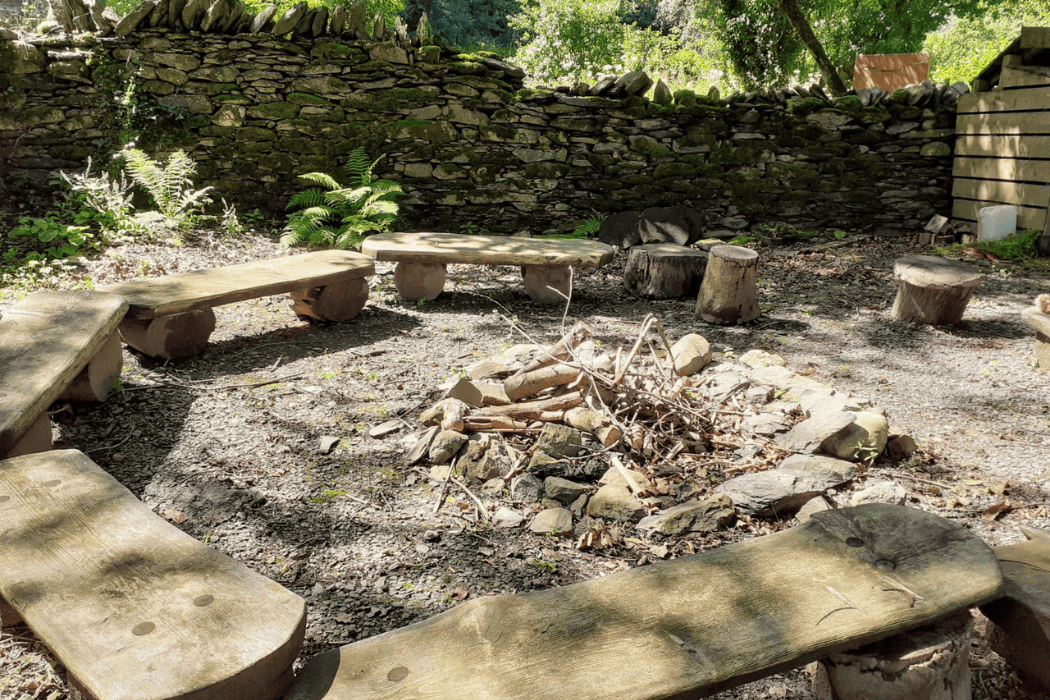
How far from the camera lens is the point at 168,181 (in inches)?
255

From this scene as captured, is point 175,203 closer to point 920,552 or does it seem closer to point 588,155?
point 588,155

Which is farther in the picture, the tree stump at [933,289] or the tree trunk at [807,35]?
the tree trunk at [807,35]

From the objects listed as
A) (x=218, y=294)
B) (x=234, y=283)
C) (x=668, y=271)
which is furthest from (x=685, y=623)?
(x=668, y=271)

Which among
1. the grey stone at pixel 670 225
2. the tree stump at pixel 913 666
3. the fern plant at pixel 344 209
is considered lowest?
the tree stump at pixel 913 666

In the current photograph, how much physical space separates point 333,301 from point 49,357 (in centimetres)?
221

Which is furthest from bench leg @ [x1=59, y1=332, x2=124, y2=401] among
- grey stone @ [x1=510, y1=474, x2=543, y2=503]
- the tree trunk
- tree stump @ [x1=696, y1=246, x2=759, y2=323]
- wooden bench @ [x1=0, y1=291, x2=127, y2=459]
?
the tree trunk

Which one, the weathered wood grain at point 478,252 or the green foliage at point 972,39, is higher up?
the green foliage at point 972,39

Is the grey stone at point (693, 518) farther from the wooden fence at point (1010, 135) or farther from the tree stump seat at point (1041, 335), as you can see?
the wooden fence at point (1010, 135)

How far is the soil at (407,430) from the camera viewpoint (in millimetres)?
2268

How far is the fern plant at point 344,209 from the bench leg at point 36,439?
3769 millimetres

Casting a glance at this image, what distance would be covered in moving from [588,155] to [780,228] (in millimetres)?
2368

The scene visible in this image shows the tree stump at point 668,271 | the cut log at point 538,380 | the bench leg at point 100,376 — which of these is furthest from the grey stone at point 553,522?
the tree stump at point 668,271

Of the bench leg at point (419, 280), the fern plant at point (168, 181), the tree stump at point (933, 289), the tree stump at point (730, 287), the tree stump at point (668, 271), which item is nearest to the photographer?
the tree stump at point (933, 289)

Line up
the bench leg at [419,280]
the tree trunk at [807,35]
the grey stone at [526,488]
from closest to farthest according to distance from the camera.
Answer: the grey stone at [526,488]
the bench leg at [419,280]
the tree trunk at [807,35]
